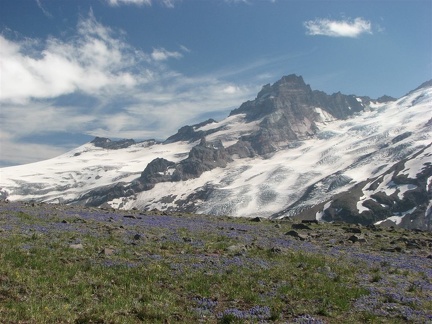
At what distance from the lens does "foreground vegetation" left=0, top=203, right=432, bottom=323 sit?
13641mm

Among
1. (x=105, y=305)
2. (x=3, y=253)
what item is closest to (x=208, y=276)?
(x=105, y=305)

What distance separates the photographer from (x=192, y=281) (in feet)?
55.8

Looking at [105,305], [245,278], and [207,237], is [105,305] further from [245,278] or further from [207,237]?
[207,237]

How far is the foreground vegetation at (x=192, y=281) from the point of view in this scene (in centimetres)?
1364

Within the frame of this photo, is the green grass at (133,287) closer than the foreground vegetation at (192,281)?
Yes

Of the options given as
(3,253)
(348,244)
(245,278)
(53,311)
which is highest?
(3,253)

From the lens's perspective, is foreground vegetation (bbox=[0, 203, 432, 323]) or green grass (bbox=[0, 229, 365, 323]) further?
foreground vegetation (bbox=[0, 203, 432, 323])

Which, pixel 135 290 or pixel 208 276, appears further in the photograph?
pixel 208 276

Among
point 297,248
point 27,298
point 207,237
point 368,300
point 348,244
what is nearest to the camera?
point 27,298

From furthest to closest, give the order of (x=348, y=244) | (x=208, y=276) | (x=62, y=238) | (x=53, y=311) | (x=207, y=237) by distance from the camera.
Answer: (x=348, y=244), (x=207, y=237), (x=62, y=238), (x=208, y=276), (x=53, y=311)

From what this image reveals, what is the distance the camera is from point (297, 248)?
1062 inches

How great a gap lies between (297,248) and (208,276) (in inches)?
416

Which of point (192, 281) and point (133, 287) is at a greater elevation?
point (133, 287)

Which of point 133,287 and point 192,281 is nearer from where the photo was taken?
point 133,287
